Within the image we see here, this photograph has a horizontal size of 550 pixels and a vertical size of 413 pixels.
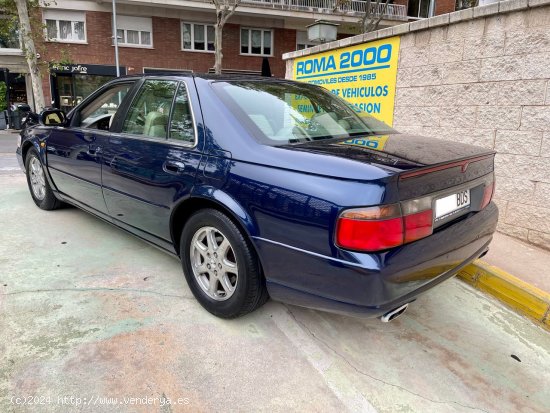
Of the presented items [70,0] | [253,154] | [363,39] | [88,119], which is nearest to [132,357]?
[253,154]

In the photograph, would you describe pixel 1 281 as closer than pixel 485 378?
No

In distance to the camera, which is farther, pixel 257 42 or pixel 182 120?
pixel 257 42

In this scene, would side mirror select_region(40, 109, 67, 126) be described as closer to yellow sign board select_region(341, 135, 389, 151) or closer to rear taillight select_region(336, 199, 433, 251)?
yellow sign board select_region(341, 135, 389, 151)

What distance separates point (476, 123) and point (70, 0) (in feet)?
72.7

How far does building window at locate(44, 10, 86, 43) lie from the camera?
67.4 feet

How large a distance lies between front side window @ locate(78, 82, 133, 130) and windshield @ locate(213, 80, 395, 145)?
4.13 ft

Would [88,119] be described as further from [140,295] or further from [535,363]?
[535,363]

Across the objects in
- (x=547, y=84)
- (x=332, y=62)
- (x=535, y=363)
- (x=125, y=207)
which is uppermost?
(x=332, y=62)

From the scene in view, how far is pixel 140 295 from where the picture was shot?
119 inches

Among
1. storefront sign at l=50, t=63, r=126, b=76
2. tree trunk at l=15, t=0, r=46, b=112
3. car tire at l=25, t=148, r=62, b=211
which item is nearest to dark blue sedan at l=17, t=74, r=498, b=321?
car tire at l=25, t=148, r=62, b=211

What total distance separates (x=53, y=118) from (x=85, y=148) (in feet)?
3.21

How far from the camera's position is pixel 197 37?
75.5 feet

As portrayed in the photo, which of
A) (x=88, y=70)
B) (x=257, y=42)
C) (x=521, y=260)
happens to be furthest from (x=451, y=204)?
(x=257, y=42)

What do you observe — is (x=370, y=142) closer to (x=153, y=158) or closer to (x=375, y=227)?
(x=375, y=227)
